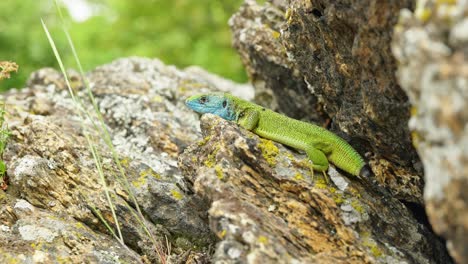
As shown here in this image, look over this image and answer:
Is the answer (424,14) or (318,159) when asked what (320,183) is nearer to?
(318,159)

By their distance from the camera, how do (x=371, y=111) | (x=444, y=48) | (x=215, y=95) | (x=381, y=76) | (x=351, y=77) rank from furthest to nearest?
(x=215, y=95), (x=351, y=77), (x=371, y=111), (x=381, y=76), (x=444, y=48)

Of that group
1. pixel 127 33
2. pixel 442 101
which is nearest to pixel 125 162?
pixel 442 101

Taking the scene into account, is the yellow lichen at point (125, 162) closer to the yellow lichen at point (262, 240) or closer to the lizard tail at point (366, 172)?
the yellow lichen at point (262, 240)

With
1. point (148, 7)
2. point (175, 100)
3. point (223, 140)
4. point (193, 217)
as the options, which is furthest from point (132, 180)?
point (148, 7)

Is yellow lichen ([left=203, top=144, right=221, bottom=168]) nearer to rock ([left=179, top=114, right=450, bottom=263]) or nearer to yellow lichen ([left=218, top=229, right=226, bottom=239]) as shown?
rock ([left=179, top=114, right=450, bottom=263])

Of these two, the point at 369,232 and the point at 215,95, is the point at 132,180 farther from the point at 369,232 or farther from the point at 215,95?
the point at 369,232

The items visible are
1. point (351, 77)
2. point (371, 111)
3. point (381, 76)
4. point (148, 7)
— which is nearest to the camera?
point (381, 76)

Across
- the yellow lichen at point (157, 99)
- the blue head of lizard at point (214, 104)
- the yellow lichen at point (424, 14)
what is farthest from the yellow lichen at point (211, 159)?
the yellow lichen at point (157, 99)
